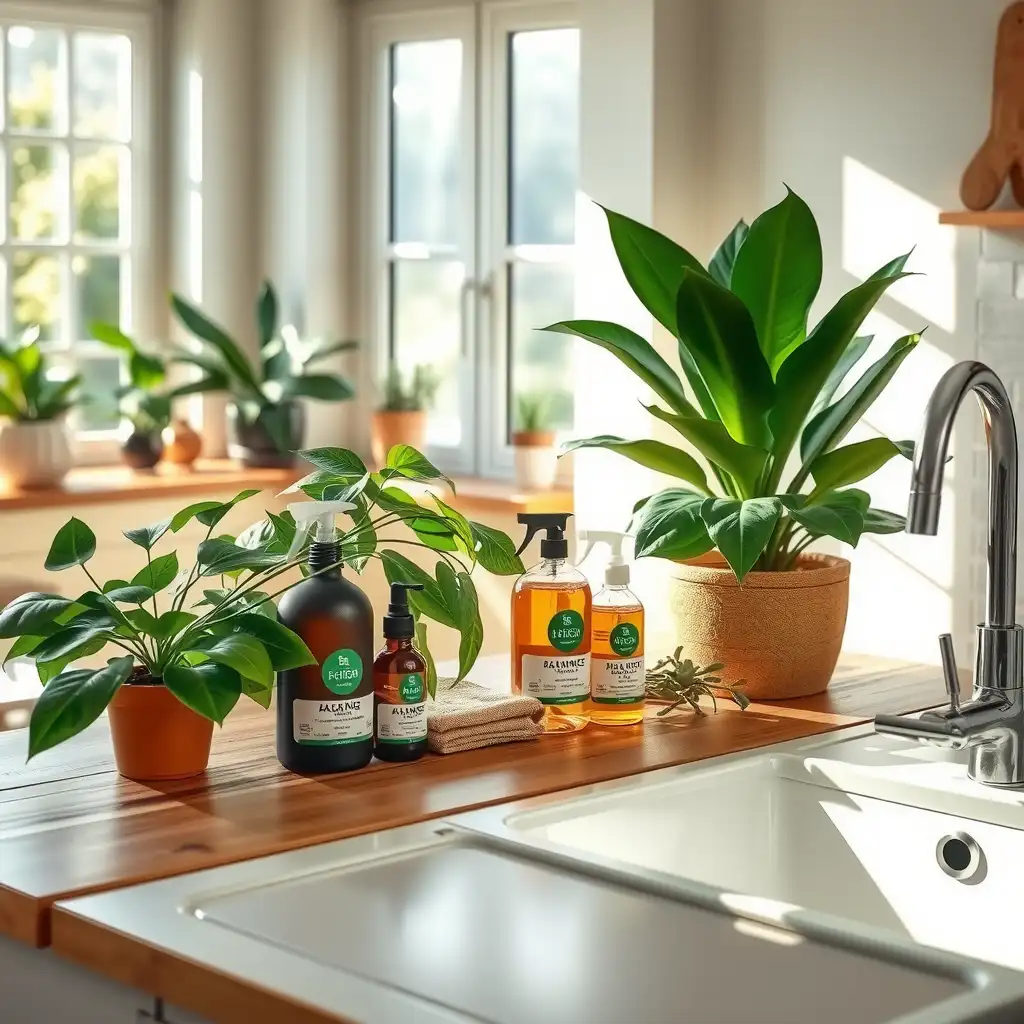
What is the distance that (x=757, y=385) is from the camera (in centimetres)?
198

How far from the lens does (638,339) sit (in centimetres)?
209

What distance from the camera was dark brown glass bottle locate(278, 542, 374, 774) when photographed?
63.5 inches

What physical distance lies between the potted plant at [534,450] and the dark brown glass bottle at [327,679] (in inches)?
92.2

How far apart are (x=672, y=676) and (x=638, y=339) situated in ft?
1.38

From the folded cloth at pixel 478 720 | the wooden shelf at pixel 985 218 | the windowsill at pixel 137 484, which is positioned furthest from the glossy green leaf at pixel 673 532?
the windowsill at pixel 137 484

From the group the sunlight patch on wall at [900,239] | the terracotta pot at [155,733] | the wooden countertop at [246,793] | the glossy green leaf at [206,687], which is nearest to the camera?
the wooden countertop at [246,793]

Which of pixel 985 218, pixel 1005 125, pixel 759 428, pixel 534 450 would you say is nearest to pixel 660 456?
pixel 759 428

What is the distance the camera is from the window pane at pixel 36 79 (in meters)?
4.23

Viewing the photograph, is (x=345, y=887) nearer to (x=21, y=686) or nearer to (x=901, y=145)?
(x=21, y=686)

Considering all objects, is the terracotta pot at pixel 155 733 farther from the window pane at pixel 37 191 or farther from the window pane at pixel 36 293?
the window pane at pixel 37 191

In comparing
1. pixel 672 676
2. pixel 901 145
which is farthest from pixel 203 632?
pixel 901 145

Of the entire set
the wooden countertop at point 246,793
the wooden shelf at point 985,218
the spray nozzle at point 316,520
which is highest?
the wooden shelf at point 985,218

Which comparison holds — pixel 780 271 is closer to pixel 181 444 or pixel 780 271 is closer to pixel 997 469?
pixel 997 469

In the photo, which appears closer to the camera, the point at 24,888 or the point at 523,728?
the point at 24,888
